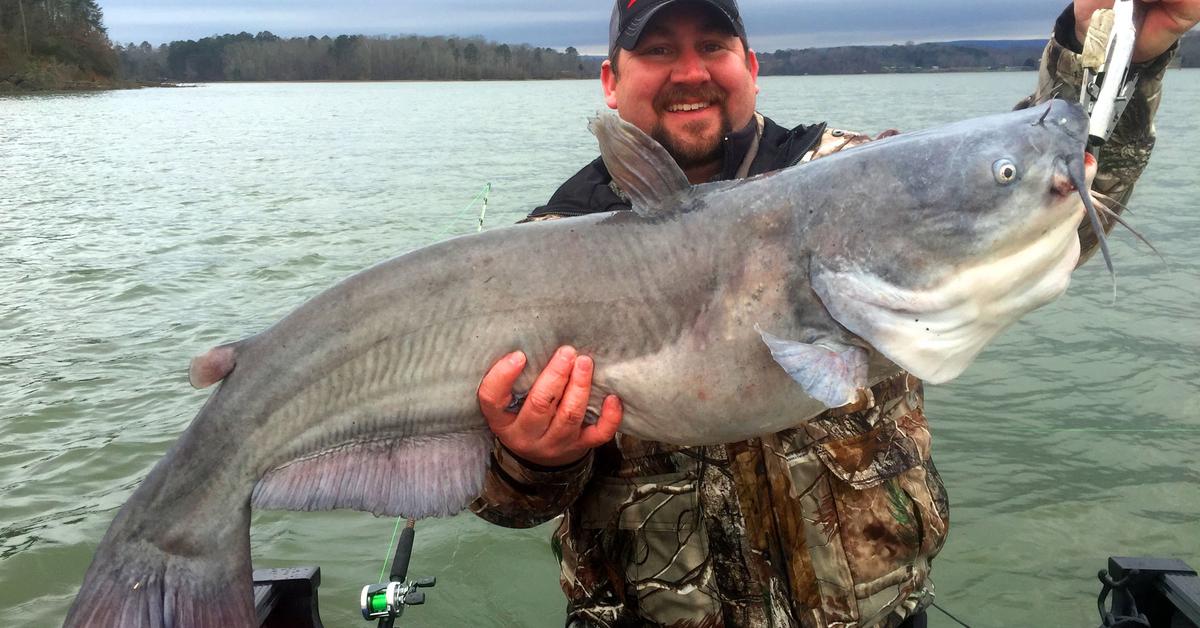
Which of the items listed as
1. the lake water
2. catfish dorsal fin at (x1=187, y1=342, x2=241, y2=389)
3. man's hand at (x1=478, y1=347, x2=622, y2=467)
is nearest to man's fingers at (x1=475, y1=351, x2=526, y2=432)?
man's hand at (x1=478, y1=347, x2=622, y2=467)

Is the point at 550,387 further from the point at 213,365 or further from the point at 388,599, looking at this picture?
the point at 388,599

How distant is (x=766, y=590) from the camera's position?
2.52 meters

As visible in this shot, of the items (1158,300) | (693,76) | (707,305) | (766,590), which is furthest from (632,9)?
(1158,300)

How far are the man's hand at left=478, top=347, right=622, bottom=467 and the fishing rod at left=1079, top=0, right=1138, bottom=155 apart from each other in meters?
1.36

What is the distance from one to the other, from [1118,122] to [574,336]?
1704 mm

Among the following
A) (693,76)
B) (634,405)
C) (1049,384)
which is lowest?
(1049,384)

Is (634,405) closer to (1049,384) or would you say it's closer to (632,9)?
(632,9)

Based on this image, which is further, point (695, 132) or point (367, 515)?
point (367, 515)

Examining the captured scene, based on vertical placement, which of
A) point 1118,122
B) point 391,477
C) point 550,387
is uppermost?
point 1118,122

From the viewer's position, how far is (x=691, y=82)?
9.93ft

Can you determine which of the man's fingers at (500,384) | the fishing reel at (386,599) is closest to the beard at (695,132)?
the man's fingers at (500,384)

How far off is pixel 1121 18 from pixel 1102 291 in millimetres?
8977

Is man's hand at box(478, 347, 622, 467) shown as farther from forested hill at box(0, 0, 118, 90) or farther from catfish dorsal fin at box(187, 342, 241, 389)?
forested hill at box(0, 0, 118, 90)

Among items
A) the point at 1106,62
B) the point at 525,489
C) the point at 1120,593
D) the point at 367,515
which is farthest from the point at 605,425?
the point at 367,515
